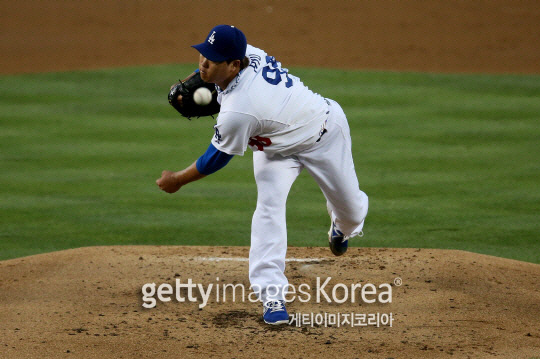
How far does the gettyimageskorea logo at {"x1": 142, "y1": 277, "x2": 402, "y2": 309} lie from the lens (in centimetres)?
502

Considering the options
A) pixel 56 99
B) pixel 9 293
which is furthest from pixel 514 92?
pixel 9 293

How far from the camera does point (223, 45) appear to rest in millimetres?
4223

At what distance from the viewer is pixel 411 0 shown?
19562mm

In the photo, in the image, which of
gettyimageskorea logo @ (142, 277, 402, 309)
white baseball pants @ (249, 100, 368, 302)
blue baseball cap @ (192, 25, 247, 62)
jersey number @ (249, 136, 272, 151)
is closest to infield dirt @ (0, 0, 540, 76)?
gettyimageskorea logo @ (142, 277, 402, 309)

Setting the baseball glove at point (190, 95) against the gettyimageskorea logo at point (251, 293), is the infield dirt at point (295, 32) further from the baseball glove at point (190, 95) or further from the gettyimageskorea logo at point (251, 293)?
the baseball glove at point (190, 95)

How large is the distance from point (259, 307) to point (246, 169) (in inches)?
174

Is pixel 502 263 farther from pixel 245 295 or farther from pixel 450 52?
pixel 450 52

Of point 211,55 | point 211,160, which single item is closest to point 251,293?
point 211,160

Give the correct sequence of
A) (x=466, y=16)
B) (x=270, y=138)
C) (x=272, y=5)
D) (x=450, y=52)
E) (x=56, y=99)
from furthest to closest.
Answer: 1. (x=272, y=5)
2. (x=466, y=16)
3. (x=450, y=52)
4. (x=56, y=99)
5. (x=270, y=138)

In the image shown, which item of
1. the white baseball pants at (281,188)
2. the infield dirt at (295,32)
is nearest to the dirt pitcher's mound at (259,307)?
the white baseball pants at (281,188)

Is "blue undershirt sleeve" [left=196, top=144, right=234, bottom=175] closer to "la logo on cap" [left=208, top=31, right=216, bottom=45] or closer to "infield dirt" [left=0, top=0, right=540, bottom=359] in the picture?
"la logo on cap" [left=208, top=31, right=216, bottom=45]

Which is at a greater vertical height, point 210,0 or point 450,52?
point 210,0

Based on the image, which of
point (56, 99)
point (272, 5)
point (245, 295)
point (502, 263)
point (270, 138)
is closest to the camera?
point (270, 138)

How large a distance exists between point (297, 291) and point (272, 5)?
1551 centimetres
